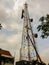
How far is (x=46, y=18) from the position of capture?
47062 millimetres

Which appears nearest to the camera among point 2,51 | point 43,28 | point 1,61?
point 43,28

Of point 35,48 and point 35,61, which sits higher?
point 35,48

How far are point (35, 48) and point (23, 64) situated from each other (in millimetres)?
7487

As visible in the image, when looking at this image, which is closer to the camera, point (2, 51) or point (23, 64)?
point (23, 64)

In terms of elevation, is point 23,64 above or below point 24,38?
below

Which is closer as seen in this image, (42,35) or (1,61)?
(42,35)

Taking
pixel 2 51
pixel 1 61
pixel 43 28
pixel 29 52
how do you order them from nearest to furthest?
pixel 43 28
pixel 1 61
pixel 29 52
pixel 2 51

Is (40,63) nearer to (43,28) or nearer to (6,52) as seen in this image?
(6,52)

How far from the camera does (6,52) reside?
87.8 meters

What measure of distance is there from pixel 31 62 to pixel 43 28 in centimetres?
3535

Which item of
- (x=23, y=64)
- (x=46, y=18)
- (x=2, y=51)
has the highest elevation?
(x=46, y=18)

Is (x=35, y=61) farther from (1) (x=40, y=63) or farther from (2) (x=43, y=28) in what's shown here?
(2) (x=43, y=28)

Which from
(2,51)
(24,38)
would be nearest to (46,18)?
(24,38)

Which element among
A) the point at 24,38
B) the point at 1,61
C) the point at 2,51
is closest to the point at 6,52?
the point at 2,51
